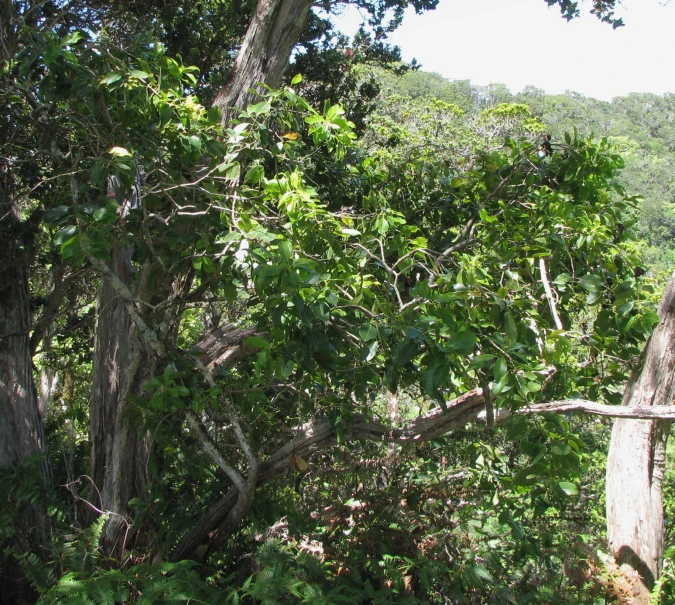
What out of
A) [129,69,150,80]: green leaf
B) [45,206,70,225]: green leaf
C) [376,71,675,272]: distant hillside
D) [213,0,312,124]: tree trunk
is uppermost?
[376,71,675,272]: distant hillside

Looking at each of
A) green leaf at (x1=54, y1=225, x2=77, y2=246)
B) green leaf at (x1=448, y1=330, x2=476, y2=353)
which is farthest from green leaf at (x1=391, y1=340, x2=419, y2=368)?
green leaf at (x1=54, y1=225, x2=77, y2=246)

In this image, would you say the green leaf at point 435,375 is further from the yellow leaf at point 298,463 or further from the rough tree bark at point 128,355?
the rough tree bark at point 128,355

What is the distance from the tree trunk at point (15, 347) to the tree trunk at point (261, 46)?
5.33ft

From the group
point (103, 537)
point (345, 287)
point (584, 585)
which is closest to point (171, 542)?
point (103, 537)

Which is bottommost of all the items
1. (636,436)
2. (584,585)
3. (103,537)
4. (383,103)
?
(584,585)

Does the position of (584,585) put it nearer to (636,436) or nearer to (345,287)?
(636,436)

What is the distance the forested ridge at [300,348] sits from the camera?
2.31 meters

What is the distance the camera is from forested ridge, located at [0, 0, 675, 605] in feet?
7.57

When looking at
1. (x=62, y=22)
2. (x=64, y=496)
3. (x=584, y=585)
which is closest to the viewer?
(x=584, y=585)

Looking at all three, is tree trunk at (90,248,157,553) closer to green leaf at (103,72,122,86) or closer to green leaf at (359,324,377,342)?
green leaf at (103,72,122,86)

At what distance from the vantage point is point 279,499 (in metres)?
3.84

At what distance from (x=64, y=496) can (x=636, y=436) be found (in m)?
3.58

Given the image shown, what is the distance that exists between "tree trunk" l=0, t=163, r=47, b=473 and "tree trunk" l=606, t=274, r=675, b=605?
11.7 ft

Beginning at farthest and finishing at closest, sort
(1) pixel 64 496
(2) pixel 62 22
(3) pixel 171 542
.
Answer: (2) pixel 62 22, (1) pixel 64 496, (3) pixel 171 542
